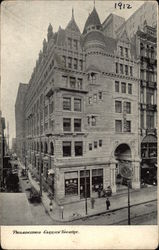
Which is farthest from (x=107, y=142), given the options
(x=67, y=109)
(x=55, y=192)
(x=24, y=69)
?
(x=24, y=69)

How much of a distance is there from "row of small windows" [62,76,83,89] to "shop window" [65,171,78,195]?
8.59 metres

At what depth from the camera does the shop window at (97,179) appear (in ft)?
63.5

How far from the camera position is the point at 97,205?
54.8 feet

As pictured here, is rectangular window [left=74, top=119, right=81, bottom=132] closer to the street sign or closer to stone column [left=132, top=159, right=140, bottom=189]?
stone column [left=132, top=159, right=140, bottom=189]

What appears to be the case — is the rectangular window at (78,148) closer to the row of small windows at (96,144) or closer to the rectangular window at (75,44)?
the row of small windows at (96,144)

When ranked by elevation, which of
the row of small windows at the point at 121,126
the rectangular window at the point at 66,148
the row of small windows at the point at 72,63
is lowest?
the rectangular window at the point at 66,148

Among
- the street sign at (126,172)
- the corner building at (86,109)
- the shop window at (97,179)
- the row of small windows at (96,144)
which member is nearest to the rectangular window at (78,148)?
the corner building at (86,109)

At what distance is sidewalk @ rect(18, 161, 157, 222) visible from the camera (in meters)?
14.5

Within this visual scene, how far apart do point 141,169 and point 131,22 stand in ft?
52.6

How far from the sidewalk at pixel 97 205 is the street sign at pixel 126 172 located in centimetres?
205

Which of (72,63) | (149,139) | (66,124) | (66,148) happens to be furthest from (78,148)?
(149,139)

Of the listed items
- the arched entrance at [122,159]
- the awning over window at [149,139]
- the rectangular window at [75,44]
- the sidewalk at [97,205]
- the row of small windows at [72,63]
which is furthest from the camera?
the arched entrance at [122,159]

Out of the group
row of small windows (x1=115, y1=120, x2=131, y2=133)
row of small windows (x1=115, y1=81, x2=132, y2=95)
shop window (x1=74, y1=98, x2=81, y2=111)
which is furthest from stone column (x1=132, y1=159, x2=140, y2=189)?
shop window (x1=74, y1=98, x2=81, y2=111)

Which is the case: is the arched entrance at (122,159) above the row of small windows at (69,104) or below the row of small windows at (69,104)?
below
